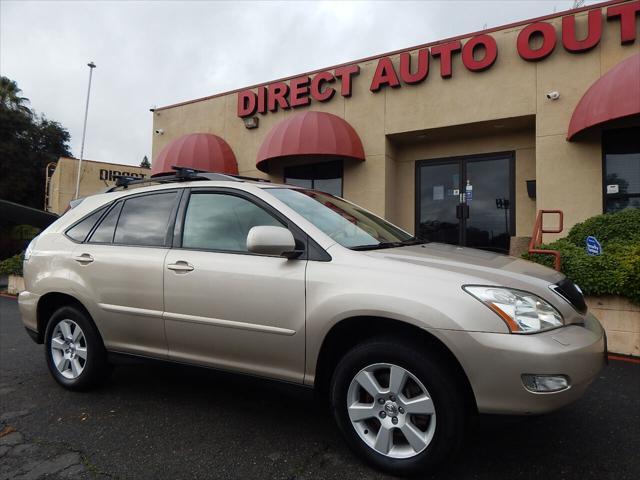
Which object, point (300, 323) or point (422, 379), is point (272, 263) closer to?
point (300, 323)

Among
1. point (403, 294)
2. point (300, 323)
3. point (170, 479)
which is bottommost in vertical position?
point (170, 479)

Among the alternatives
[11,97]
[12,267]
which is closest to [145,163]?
[11,97]

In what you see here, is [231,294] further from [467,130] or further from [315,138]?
[467,130]

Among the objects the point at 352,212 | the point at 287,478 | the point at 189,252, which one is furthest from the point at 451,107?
the point at 287,478

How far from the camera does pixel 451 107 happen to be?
8938 mm

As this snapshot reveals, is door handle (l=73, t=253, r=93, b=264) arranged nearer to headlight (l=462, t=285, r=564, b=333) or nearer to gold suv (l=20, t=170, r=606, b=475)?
gold suv (l=20, t=170, r=606, b=475)

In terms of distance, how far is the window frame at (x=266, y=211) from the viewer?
2.64 metres

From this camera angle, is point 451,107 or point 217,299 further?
point 451,107

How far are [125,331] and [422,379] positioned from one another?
7.31 feet

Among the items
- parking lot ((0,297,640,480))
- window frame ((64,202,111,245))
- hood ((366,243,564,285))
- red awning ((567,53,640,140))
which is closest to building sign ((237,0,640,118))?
red awning ((567,53,640,140))

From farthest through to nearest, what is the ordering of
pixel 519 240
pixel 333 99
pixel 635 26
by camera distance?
pixel 333 99
pixel 519 240
pixel 635 26

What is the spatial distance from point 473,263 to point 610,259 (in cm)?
371

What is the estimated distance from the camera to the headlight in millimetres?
2129

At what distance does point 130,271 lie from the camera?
3221 mm
